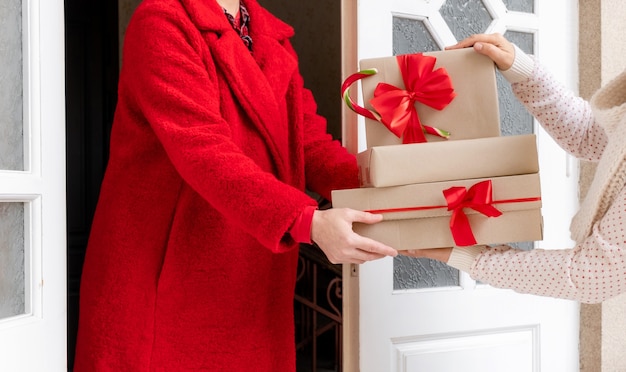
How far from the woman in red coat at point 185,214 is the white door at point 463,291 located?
307 mm

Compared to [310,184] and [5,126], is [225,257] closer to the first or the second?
[310,184]

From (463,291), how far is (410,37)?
67 cm

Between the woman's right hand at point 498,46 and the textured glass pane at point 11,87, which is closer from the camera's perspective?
the textured glass pane at point 11,87

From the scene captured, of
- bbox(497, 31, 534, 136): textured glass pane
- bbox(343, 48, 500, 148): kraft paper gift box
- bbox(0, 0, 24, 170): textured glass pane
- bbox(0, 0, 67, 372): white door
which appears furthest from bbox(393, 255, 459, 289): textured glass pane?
bbox(0, 0, 24, 170): textured glass pane

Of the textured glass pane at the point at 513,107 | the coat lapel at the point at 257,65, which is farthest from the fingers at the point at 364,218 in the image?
the textured glass pane at the point at 513,107

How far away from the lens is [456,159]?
1.01 meters

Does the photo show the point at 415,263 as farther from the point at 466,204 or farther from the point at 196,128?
→ the point at 196,128

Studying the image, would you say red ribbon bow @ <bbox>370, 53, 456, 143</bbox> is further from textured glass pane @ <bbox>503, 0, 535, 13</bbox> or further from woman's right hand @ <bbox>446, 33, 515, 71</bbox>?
textured glass pane @ <bbox>503, 0, 535, 13</bbox>

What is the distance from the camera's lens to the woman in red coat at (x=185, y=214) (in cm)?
106

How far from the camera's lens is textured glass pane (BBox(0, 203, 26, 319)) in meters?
0.98

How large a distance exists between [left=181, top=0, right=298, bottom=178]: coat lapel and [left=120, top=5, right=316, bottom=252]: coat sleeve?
0.10 feet

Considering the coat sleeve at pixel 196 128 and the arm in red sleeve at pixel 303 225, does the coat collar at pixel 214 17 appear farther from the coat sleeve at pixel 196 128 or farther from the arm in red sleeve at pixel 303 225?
the arm in red sleeve at pixel 303 225

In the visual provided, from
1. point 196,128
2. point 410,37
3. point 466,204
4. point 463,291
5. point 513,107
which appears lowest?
point 463,291

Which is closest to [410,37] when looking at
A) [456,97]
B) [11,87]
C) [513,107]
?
[513,107]
